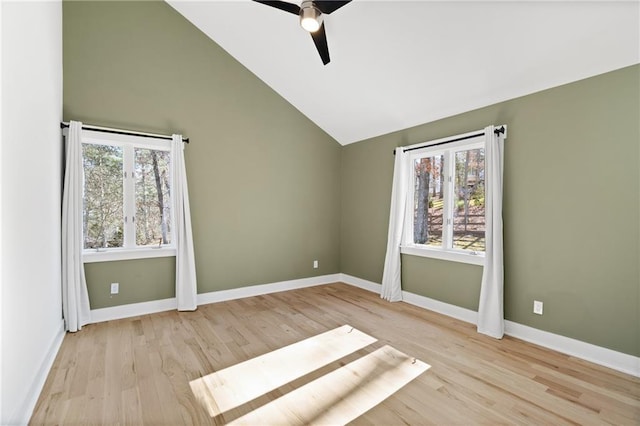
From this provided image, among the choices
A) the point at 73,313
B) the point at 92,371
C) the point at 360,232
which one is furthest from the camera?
the point at 360,232

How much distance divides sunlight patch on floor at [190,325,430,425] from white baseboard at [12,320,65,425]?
38.2 inches

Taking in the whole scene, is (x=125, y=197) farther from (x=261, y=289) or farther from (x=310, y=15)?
(x=310, y=15)

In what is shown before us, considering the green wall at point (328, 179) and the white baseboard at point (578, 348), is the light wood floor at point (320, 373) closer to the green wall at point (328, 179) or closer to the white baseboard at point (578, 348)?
the white baseboard at point (578, 348)

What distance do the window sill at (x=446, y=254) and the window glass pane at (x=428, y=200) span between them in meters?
0.16

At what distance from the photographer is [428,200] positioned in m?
4.31

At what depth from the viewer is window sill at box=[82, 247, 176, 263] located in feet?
11.5

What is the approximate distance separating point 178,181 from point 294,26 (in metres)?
2.40

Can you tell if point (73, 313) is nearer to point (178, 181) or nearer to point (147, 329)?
point (147, 329)

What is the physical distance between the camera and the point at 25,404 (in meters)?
1.91

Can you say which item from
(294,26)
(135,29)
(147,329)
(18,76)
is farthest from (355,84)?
(147,329)

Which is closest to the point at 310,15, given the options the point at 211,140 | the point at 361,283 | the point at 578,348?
the point at 211,140

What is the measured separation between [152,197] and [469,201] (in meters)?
4.13

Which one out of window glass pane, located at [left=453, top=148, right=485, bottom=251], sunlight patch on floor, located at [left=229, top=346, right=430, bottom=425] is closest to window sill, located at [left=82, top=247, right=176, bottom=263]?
sunlight patch on floor, located at [left=229, top=346, right=430, bottom=425]

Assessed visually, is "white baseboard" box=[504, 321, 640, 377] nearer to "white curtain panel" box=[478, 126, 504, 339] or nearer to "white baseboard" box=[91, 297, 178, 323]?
"white curtain panel" box=[478, 126, 504, 339]
